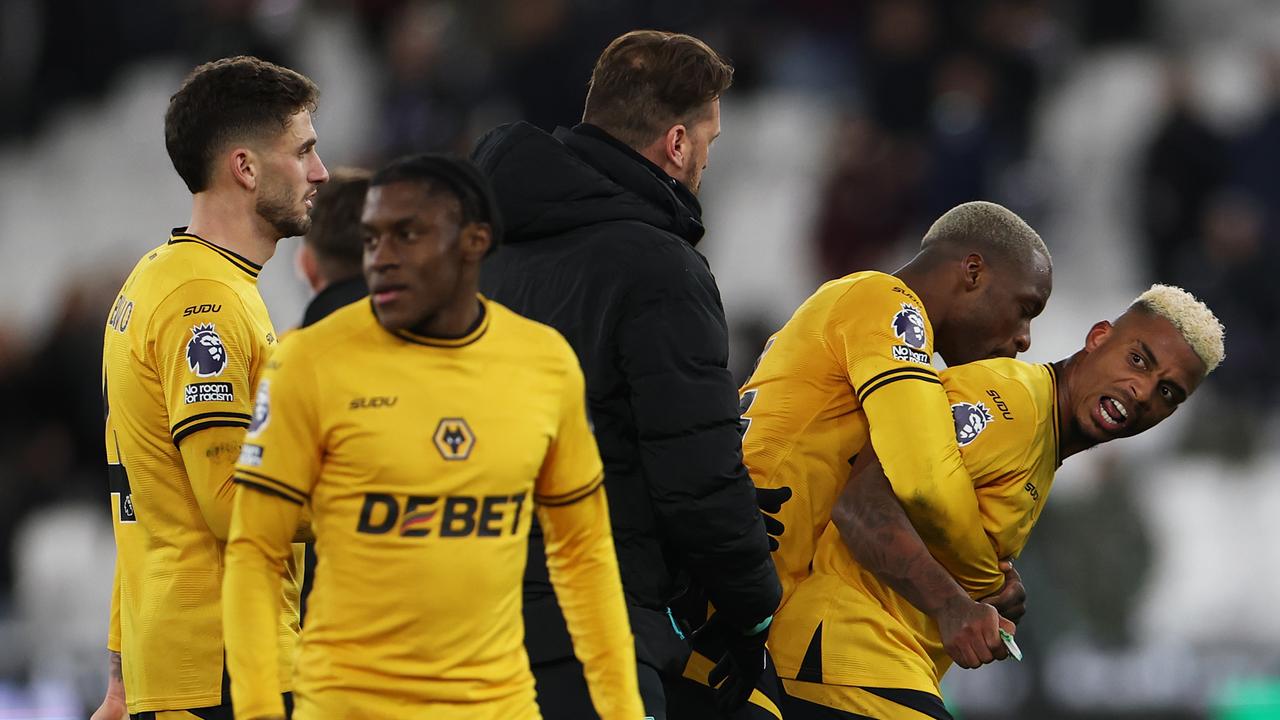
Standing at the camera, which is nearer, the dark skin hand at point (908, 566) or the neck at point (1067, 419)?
the dark skin hand at point (908, 566)

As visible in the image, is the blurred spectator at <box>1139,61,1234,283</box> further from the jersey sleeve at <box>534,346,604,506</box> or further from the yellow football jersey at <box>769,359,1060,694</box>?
the jersey sleeve at <box>534,346,604,506</box>

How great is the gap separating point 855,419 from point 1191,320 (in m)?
0.96

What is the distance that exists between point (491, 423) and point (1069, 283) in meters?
8.92

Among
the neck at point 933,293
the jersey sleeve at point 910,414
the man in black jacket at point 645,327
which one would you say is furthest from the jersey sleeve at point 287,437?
the neck at point 933,293

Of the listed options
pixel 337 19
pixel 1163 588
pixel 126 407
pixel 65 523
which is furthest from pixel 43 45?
pixel 126 407

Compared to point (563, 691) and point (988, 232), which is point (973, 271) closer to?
point (988, 232)

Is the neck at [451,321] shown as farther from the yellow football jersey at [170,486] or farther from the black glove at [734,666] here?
the black glove at [734,666]

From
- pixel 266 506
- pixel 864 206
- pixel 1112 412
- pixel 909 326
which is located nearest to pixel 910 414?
pixel 909 326

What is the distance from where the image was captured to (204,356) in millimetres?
4016

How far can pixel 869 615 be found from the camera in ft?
15.1

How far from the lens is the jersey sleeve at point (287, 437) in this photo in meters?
3.27

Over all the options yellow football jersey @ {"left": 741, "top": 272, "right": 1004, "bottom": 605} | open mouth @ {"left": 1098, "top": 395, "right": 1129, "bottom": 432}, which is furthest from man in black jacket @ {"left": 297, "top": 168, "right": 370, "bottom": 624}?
open mouth @ {"left": 1098, "top": 395, "right": 1129, "bottom": 432}

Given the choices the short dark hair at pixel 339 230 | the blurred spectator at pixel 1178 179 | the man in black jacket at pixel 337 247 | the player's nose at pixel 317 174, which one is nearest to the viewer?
the player's nose at pixel 317 174

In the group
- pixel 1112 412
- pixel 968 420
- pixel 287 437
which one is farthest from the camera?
pixel 1112 412
